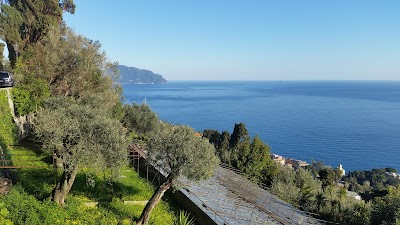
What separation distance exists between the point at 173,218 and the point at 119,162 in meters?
4.40

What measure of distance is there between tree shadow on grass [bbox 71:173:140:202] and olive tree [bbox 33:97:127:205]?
2414 mm

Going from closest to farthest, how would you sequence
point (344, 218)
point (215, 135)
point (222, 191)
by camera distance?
1. point (344, 218)
2. point (222, 191)
3. point (215, 135)

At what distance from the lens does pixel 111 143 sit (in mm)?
12367

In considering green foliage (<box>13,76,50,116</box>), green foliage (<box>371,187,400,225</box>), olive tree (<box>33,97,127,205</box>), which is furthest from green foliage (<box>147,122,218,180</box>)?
green foliage (<box>13,76,50,116</box>)

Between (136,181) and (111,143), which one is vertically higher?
(111,143)

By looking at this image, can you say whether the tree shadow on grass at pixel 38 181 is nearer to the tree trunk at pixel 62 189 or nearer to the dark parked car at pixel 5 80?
the tree trunk at pixel 62 189

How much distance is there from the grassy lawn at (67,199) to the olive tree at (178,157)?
1916mm

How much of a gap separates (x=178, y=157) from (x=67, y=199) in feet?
18.2

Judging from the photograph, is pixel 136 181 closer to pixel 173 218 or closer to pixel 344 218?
pixel 173 218

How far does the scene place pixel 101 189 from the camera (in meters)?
16.0

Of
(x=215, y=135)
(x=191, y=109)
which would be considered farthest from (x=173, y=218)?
(x=191, y=109)

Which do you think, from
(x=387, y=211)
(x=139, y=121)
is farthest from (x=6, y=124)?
(x=387, y=211)

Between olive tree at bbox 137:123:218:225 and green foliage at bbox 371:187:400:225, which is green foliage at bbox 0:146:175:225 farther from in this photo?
green foliage at bbox 371:187:400:225

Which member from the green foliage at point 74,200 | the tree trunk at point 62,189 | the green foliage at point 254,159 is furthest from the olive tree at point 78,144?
the green foliage at point 254,159
